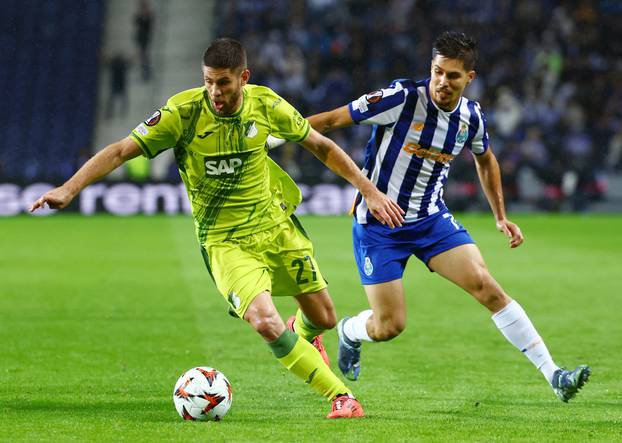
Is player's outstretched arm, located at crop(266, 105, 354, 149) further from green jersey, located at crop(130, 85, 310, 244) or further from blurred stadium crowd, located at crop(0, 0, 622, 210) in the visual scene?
blurred stadium crowd, located at crop(0, 0, 622, 210)

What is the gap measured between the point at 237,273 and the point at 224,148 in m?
0.70

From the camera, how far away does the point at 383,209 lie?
630 cm

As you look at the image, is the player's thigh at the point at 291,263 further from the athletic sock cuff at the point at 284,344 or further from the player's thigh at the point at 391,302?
the athletic sock cuff at the point at 284,344

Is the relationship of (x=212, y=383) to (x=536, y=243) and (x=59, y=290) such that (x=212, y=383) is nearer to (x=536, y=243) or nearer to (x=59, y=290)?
(x=59, y=290)

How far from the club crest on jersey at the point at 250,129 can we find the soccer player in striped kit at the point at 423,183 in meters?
0.53

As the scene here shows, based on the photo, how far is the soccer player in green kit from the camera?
6.19 metres

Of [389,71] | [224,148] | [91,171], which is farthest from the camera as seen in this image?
[389,71]

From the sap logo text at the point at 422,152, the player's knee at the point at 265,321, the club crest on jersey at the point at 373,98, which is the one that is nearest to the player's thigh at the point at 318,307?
the player's knee at the point at 265,321

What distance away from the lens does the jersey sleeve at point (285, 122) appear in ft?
21.1

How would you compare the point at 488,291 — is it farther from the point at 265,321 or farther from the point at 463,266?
the point at 265,321

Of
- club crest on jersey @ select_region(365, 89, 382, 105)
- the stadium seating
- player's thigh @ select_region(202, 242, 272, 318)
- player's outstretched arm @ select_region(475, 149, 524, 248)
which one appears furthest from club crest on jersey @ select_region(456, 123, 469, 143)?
the stadium seating

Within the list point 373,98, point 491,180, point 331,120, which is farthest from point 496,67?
point 331,120

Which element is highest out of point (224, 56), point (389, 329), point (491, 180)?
point (224, 56)

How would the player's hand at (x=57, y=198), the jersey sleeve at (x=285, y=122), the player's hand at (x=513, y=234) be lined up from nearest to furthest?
the player's hand at (x=57, y=198) < the jersey sleeve at (x=285, y=122) < the player's hand at (x=513, y=234)
